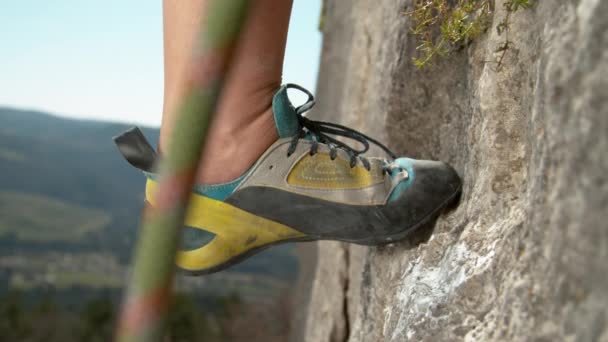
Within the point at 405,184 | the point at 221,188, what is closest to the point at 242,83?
the point at 221,188

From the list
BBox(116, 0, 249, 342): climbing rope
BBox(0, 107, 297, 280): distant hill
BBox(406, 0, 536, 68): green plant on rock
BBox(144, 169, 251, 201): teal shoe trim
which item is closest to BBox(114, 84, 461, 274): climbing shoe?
BBox(144, 169, 251, 201): teal shoe trim

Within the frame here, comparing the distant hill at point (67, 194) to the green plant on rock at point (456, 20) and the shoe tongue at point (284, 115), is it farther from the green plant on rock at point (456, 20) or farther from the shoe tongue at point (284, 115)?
the shoe tongue at point (284, 115)

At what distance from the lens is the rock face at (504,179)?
44.0 inches

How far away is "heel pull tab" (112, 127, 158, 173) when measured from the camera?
203 cm

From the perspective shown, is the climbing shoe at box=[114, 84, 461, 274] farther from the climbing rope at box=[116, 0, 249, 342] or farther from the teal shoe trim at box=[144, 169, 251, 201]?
the climbing rope at box=[116, 0, 249, 342]

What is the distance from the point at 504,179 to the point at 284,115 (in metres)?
0.71

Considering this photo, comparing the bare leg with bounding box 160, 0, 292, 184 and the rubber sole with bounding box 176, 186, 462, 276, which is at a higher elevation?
the bare leg with bounding box 160, 0, 292, 184

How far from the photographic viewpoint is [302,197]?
212 cm

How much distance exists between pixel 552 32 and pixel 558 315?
60 cm

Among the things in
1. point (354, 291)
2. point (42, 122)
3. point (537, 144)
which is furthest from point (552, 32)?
point (42, 122)

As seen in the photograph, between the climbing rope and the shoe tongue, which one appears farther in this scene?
the shoe tongue

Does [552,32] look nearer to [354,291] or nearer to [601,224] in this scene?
[601,224]

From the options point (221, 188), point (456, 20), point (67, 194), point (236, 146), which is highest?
point (456, 20)

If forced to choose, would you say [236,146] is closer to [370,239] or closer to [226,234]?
[226,234]
